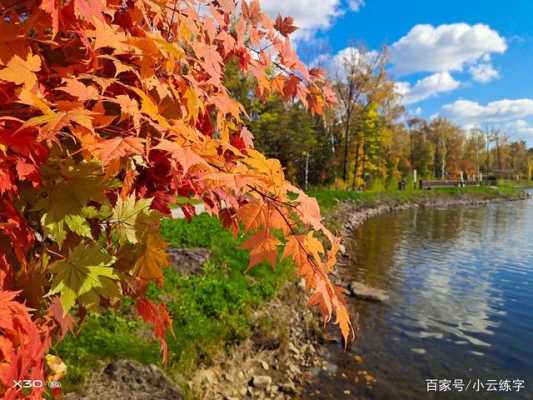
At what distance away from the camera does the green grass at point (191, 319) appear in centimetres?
440

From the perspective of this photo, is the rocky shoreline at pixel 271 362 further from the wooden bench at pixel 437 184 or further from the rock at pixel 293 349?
the wooden bench at pixel 437 184

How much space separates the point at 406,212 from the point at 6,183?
30.7 metres

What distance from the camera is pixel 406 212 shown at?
29781 mm

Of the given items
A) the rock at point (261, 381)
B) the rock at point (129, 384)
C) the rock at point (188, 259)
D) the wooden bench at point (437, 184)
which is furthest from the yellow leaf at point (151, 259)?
the wooden bench at point (437, 184)

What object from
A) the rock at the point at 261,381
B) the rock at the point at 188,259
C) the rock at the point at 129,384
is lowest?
the rock at the point at 261,381

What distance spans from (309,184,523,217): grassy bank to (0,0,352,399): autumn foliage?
1816cm

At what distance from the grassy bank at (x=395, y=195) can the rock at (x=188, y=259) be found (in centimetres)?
1188

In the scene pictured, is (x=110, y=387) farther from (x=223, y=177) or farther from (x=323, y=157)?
(x=323, y=157)

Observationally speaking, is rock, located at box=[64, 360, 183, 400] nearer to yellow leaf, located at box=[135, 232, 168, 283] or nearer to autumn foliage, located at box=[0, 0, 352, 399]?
autumn foliage, located at box=[0, 0, 352, 399]

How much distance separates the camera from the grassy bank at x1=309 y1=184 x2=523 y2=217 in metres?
25.2

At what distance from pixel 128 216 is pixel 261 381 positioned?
4.84 m

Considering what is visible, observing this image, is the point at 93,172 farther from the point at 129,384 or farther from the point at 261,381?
the point at 261,381

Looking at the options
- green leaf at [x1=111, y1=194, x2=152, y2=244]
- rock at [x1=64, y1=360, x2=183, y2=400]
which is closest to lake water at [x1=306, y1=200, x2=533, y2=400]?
rock at [x1=64, y1=360, x2=183, y2=400]

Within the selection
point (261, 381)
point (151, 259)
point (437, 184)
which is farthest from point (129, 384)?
point (437, 184)
